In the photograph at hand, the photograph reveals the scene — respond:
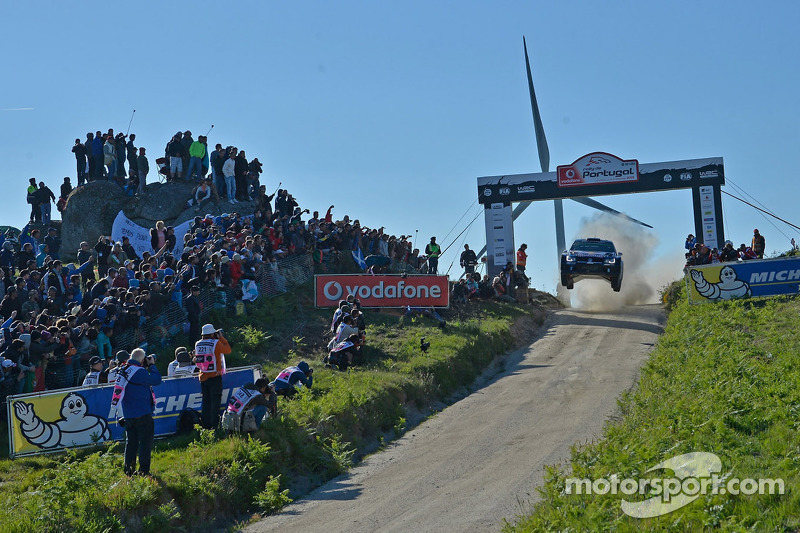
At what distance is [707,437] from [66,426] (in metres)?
10.6

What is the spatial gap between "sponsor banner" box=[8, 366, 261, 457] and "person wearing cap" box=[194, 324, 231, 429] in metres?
0.62

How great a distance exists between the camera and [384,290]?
91.2ft

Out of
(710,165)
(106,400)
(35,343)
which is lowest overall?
(106,400)

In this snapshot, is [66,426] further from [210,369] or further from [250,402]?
[250,402]

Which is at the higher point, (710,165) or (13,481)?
(710,165)

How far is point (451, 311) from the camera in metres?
30.0

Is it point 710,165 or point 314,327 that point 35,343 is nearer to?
point 314,327

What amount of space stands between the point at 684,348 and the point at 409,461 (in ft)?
29.5

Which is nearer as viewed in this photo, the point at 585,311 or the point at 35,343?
the point at 35,343

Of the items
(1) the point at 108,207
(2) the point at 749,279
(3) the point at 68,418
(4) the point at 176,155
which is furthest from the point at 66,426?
(1) the point at 108,207

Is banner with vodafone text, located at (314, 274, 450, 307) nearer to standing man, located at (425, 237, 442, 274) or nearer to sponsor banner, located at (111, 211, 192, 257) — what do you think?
sponsor banner, located at (111, 211, 192, 257)

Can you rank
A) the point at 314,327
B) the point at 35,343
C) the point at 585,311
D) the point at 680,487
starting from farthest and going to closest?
1. the point at 585,311
2. the point at 314,327
3. the point at 35,343
4. the point at 680,487

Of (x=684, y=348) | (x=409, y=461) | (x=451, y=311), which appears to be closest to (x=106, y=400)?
(x=409, y=461)

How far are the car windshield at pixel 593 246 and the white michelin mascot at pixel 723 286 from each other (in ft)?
26.1
